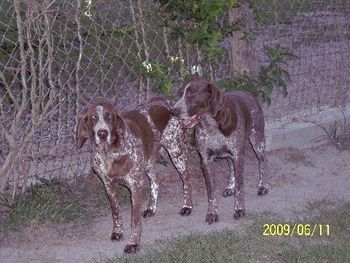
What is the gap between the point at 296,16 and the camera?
29.6 ft

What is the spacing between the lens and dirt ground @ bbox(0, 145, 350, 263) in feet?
19.1

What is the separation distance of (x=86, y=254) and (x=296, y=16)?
4415 millimetres

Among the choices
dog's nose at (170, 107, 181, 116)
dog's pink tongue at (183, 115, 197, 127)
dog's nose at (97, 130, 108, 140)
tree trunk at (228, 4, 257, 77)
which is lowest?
dog's pink tongue at (183, 115, 197, 127)

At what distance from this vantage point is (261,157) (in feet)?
22.8

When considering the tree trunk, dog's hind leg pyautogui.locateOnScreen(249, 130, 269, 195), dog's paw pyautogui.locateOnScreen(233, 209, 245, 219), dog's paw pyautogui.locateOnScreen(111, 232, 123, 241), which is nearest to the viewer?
dog's paw pyautogui.locateOnScreen(111, 232, 123, 241)

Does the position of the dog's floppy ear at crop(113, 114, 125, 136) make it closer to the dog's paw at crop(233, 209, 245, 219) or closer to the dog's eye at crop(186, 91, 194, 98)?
the dog's eye at crop(186, 91, 194, 98)

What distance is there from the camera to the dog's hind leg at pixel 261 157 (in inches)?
270

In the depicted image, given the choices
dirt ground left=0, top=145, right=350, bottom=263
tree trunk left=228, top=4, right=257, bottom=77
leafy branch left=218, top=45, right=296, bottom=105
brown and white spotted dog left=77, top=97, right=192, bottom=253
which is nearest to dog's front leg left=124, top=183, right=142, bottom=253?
brown and white spotted dog left=77, top=97, right=192, bottom=253

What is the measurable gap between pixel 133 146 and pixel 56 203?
1052mm

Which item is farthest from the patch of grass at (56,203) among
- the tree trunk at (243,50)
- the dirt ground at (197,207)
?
the tree trunk at (243,50)

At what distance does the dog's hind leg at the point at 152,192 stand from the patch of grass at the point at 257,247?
69 centimetres

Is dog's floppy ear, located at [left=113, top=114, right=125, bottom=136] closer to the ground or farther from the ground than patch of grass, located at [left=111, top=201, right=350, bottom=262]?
farther from the ground

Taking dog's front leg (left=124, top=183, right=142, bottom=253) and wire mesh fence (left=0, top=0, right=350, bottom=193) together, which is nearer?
dog's front leg (left=124, top=183, right=142, bottom=253)

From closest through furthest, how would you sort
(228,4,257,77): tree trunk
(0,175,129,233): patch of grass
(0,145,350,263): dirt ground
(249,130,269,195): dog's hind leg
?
1. (0,145,350,263): dirt ground
2. (0,175,129,233): patch of grass
3. (249,130,269,195): dog's hind leg
4. (228,4,257,77): tree trunk
